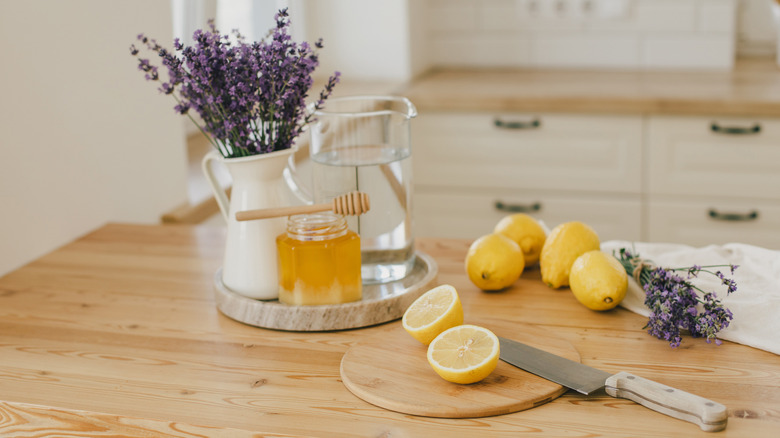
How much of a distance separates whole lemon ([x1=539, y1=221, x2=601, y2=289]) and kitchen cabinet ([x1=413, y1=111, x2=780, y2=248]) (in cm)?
134

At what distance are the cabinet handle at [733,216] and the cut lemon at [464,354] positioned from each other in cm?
172

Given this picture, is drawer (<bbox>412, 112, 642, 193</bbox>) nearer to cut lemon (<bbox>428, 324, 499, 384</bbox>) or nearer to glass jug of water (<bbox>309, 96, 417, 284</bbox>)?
glass jug of water (<bbox>309, 96, 417, 284</bbox>)

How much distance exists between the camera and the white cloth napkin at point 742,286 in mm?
976

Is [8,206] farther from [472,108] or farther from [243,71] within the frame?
[472,108]

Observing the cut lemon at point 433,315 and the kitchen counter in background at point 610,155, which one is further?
the kitchen counter in background at point 610,155

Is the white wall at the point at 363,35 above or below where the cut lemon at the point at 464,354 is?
above

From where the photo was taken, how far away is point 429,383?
0.89 meters

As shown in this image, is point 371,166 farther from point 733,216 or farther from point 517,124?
point 733,216

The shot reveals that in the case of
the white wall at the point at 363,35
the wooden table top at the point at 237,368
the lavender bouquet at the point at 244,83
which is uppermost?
the white wall at the point at 363,35

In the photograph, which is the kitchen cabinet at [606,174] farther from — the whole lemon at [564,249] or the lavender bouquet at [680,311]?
the lavender bouquet at [680,311]

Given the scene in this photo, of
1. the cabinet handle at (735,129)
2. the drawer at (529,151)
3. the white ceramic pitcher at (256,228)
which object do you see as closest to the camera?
the white ceramic pitcher at (256,228)

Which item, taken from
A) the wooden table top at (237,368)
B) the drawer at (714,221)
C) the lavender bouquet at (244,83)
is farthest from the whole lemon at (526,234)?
the drawer at (714,221)

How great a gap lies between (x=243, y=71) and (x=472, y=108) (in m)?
1.58

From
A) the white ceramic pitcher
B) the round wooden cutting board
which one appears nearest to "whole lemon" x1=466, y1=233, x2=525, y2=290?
the round wooden cutting board
